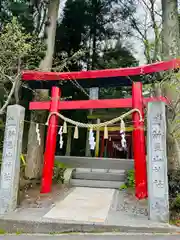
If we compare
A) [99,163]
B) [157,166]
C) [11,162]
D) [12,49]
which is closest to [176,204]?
[157,166]

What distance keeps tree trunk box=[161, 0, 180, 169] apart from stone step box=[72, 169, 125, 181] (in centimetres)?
208

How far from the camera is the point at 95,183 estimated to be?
8.45 m

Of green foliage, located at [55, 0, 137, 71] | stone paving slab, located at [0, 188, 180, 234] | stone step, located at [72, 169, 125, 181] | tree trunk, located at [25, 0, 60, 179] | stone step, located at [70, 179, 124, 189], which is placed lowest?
stone paving slab, located at [0, 188, 180, 234]

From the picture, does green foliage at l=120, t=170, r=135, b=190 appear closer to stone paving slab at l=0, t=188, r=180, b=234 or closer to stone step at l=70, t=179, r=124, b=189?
stone step at l=70, t=179, r=124, b=189

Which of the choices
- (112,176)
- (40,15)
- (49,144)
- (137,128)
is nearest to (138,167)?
(137,128)

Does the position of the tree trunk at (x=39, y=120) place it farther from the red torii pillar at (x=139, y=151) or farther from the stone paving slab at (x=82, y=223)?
the red torii pillar at (x=139, y=151)

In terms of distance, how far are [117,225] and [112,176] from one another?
4219 mm

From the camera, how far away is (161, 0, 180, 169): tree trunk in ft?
23.1

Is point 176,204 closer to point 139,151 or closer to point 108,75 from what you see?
point 139,151

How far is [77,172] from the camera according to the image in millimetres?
9359

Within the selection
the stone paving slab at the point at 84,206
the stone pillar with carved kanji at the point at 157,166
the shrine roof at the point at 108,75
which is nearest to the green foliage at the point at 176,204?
the stone pillar with carved kanji at the point at 157,166

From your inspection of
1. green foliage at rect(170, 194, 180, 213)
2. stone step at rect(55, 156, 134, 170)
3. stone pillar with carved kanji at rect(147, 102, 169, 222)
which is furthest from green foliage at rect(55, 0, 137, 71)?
green foliage at rect(170, 194, 180, 213)

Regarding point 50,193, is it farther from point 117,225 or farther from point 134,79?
point 134,79

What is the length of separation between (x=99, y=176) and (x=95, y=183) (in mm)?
572
